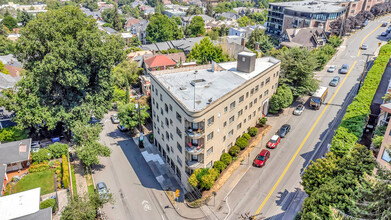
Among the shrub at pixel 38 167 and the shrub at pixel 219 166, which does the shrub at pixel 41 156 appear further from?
the shrub at pixel 219 166

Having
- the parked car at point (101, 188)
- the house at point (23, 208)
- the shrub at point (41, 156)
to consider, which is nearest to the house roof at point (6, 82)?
the shrub at point (41, 156)

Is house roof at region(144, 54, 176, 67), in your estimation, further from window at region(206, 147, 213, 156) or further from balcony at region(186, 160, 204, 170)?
balcony at region(186, 160, 204, 170)

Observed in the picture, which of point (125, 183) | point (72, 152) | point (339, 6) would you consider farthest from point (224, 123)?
point (339, 6)

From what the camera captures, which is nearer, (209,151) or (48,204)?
Result: (48,204)

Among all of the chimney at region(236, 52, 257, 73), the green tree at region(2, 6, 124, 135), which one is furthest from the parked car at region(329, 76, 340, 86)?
the green tree at region(2, 6, 124, 135)

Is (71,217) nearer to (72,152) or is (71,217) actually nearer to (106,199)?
(106,199)

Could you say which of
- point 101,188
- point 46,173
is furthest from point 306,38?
point 46,173

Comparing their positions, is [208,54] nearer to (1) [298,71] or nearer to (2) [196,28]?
(1) [298,71]
